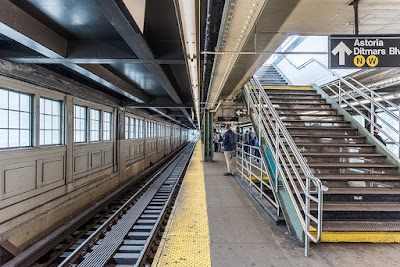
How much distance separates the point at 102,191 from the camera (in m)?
7.63

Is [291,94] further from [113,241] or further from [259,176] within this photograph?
[113,241]

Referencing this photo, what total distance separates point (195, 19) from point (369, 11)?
3.07 meters

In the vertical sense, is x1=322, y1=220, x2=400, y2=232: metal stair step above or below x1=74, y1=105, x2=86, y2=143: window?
below

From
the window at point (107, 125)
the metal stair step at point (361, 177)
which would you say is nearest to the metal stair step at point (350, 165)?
the metal stair step at point (361, 177)

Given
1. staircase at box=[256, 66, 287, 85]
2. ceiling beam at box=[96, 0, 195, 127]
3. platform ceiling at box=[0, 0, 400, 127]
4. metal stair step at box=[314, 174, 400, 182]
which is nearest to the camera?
ceiling beam at box=[96, 0, 195, 127]

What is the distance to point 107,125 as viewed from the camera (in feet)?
28.7

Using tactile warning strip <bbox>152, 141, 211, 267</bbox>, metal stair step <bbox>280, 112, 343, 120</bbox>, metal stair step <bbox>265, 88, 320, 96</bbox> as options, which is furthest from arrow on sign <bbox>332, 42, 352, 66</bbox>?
metal stair step <bbox>265, 88, 320, 96</bbox>

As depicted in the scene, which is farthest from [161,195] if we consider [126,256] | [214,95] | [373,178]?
[373,178]

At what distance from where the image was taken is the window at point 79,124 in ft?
21.1

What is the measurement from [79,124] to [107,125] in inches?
82.3

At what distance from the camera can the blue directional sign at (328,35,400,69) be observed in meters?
3.51

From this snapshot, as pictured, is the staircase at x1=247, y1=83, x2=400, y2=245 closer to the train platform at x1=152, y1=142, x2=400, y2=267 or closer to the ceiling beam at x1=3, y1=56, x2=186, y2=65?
the train platform at x1=152, y1=142, x2=400, y2=267

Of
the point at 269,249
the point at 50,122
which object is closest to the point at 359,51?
the point at 269,249

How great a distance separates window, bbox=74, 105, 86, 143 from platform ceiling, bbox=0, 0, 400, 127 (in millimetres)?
1672
